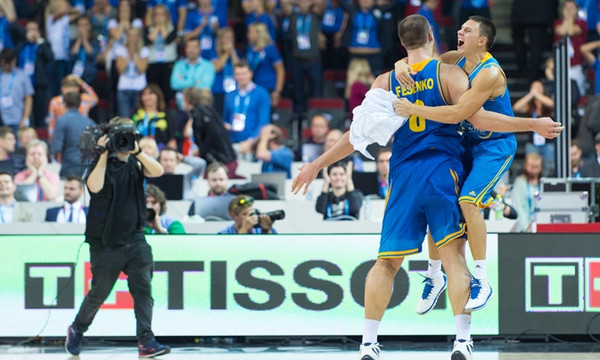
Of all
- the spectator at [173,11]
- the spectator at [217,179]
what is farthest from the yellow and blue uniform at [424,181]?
the spectator at [173,11]

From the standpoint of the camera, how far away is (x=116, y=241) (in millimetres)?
9461

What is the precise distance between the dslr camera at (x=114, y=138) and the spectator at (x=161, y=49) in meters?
8.56

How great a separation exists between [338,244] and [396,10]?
9.30m

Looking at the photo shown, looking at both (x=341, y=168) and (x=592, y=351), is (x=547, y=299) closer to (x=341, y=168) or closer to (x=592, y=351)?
(x=592, y=351)

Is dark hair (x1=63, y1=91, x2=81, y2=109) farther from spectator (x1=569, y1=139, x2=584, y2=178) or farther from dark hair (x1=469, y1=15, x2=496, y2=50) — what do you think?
dark hair (x1=469, y1=15, x2=496, y2=50)

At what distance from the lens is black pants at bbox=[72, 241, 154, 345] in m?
9.44

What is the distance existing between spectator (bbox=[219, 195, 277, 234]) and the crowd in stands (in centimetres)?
379

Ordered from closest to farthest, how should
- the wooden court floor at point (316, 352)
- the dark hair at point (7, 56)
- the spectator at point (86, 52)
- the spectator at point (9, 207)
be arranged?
the wooden court floor at point (316, 352), the spectator at point (9, 207), the dark hair at point (7, 56), the spectator at point (86, 52)

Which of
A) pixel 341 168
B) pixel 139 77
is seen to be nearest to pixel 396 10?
pixel 139 77

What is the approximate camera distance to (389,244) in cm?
746

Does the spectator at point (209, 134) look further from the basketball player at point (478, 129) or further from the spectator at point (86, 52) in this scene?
the basketball player at point (478, 129)

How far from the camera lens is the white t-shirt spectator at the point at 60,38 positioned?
18797 mm

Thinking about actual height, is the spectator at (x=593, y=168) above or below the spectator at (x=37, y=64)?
below

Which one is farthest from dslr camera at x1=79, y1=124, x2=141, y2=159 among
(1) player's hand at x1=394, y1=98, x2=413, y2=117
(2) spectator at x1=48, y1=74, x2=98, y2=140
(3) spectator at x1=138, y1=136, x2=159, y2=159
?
(2) spectator at x1=48, y1=74, x2=98, y2=140
